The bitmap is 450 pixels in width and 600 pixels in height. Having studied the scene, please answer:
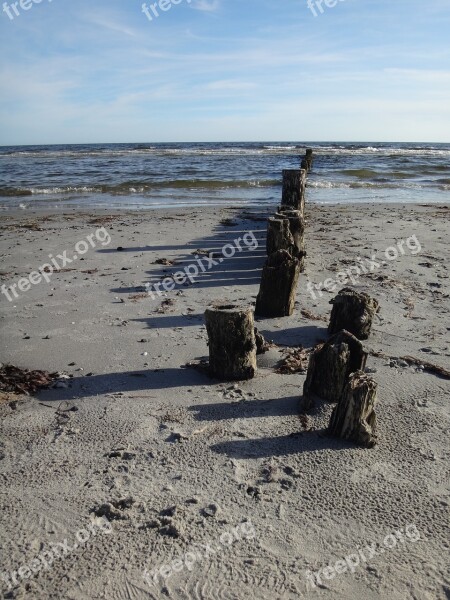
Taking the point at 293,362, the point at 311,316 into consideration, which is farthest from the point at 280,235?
the point at 293,362

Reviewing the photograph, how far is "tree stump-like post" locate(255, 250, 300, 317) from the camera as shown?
627cm

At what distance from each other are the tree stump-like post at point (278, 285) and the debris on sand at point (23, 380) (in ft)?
8.83

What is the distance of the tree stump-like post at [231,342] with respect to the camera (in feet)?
15.1

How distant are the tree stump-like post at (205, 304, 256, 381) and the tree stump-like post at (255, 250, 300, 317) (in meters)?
1.65

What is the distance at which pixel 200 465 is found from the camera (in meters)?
3.57

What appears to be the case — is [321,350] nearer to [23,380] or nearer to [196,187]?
[23,380]

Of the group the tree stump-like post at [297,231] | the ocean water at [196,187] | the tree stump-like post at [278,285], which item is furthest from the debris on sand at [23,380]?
the ocean water at [196,187]

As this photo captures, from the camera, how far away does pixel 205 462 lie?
3.60 metres

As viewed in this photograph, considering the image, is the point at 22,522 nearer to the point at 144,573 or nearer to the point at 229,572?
the point at 144,573

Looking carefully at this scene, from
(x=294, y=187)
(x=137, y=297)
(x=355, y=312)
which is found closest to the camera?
(x=355, y=312)

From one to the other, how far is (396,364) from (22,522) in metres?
3.62

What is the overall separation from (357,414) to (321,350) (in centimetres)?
70

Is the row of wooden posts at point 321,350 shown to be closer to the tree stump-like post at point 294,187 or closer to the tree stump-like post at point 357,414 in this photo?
the tree stump-like post at point 357,414

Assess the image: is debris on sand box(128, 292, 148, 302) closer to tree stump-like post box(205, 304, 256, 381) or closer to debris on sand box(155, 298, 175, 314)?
debris on sand box(155, 298, 175, 314)
